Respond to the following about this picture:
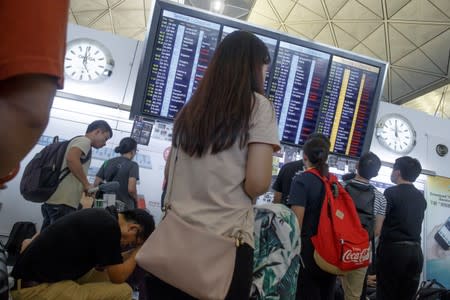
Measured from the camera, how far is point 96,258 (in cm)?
244

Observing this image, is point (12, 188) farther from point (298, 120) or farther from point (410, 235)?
point (410, 235)

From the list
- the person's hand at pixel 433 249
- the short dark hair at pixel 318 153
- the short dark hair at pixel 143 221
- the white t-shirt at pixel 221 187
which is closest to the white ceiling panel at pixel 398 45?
the person's hand at pixel 433 249

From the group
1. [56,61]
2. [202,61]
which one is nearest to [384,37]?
[202,61]

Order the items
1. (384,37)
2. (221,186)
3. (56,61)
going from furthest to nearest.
Answer: (384,37) → (221,186) → (56,61)

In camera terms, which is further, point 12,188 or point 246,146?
point 12,188

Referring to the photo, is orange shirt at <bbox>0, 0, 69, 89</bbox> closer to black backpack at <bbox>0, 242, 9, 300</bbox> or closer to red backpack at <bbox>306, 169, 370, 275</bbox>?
black backpack at <bbox>0, 242, 9, 300</bbox>

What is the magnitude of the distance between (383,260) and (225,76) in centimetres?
297

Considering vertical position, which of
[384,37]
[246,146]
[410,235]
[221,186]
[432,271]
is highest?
[384,37]

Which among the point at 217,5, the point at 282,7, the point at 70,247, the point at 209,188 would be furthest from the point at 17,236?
the point at 217,5

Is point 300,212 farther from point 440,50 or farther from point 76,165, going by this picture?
point 440,50

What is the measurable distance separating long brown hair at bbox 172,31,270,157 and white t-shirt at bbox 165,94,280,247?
0.03 m

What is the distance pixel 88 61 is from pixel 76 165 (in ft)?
6.63

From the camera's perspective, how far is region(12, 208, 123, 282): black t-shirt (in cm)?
233

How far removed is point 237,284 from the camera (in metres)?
1.30
